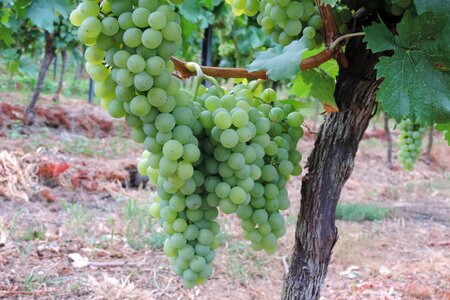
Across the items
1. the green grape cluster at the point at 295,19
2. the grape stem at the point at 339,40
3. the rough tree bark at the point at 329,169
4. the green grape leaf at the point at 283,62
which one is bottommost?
the rough tree bark at the point at 329,169

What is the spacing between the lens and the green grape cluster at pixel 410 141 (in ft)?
9.46

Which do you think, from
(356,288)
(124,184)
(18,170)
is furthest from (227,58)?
(356,288)

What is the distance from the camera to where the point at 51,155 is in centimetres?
579

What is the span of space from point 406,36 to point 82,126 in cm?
807

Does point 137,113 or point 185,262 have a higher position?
point 137,113

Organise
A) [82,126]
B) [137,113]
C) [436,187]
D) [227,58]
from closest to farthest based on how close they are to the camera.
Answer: [137,113], [227,58], [436,187], [82,126]

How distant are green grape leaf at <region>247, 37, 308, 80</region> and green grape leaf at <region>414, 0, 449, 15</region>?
223 millimetres

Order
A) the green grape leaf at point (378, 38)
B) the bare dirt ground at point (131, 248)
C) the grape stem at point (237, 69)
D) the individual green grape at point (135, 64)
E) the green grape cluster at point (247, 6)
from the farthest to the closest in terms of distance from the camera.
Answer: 1. the bare dirt ground at point (131, 248)
2. the green grape cluster at point (247, 6)
3. the grape stem at point (237, 69)
4. the green grape leaf at point (378, 38)
5. the individual green grape at point (135, 64)

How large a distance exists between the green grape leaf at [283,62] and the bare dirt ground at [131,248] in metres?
1.73

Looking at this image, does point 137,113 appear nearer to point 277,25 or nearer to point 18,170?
point 277,25

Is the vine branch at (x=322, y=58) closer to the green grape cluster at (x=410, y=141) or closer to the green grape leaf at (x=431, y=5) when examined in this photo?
the green grape leaf at (x=431, y=5)

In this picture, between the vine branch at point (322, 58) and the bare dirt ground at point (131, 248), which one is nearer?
the vine branch at point (322, 58)

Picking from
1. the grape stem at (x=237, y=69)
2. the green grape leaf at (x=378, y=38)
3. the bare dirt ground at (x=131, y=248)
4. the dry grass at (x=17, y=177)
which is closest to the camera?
the green grape leaf at (x=378, y=38)

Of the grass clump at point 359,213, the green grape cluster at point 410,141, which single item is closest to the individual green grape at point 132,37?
the green grape cluster at point 410,141
